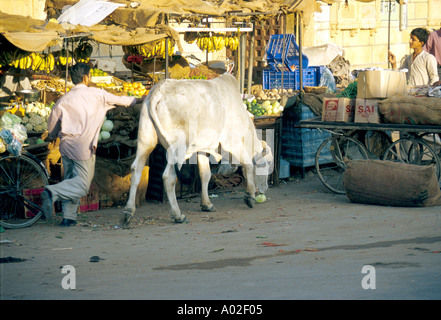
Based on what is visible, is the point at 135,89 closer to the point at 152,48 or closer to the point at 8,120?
the point at 152,48

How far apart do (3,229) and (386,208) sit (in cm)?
464

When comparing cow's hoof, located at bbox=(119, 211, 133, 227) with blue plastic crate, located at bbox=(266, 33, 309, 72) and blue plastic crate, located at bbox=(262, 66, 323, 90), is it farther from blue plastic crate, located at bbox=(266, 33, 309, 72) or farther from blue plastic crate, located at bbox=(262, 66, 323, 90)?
blue plastic crate, located at bbox=(266, 33, 309, 72)

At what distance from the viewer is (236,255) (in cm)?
669

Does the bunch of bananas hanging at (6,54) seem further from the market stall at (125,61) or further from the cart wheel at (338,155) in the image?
the cart wheel at (338,155)

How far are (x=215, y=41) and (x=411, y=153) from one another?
4.07m

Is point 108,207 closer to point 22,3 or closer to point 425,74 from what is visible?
point 425,74

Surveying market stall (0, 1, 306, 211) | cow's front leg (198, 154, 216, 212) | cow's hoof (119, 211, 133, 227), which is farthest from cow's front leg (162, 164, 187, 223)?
market stall (0, 1, 306, 211)

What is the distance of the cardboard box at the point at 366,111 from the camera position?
958cm

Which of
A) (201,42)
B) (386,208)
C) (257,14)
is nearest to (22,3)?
(201,42)

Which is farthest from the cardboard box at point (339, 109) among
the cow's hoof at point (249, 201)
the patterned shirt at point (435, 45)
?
the patterned shirt at point (435, 45)

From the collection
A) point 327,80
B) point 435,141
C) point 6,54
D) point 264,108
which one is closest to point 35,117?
point 6,54

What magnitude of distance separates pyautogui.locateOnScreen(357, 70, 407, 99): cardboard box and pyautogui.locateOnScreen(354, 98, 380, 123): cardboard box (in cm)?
8

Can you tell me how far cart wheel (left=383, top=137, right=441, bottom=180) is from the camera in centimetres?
947

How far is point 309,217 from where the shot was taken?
8.62 metres
